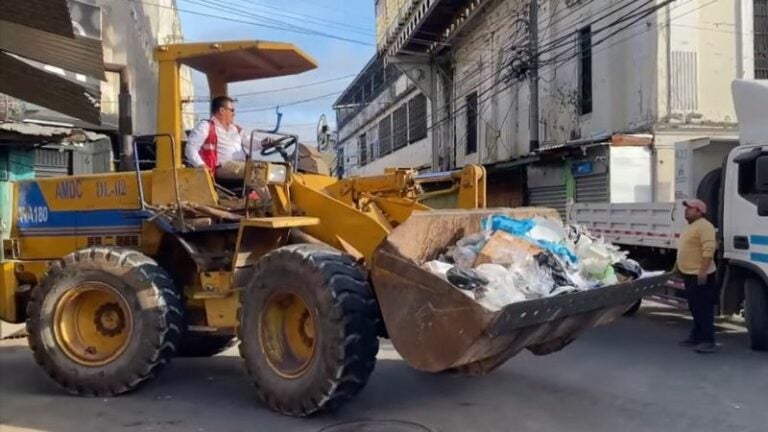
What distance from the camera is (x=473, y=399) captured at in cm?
721

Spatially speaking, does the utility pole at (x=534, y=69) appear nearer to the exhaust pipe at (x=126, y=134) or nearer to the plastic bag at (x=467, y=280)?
the exhaust pipe at (x=126, y=134)

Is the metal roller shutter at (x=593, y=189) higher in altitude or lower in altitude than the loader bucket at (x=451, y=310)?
higher

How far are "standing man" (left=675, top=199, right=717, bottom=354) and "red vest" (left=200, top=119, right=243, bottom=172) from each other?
5.51m

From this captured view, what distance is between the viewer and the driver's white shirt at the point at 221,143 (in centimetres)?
770

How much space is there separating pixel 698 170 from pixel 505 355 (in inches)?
272

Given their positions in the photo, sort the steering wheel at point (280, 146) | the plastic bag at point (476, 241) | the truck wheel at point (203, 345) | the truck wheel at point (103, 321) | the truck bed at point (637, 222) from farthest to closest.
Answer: the truck bed at point (637, 222) → the truck wheel at point (203, 345) → the steering wheel at point (280, 146) → the truck wheel at point (103, 321) → the plastic bag at point (476, 241)

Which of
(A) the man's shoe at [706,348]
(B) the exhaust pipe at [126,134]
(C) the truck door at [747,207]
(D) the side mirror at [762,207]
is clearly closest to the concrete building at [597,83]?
(C) the truck door at [747,207]

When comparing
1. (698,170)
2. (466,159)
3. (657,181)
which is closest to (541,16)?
(657,181)

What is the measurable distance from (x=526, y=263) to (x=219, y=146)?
3266mm

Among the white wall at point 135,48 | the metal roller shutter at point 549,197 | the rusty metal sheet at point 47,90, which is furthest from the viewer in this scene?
the metal roller shutter at point 549,197

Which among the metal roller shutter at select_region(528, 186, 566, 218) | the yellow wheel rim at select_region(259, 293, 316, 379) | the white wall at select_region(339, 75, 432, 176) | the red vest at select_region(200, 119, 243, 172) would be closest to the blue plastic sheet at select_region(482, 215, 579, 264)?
the yellow wheel rim at select_region(259, 293, 316, 379)

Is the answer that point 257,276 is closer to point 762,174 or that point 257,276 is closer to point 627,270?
point 627,270

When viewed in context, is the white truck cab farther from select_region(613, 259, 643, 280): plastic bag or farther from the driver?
the driver

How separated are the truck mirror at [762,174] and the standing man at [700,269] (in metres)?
0.67
